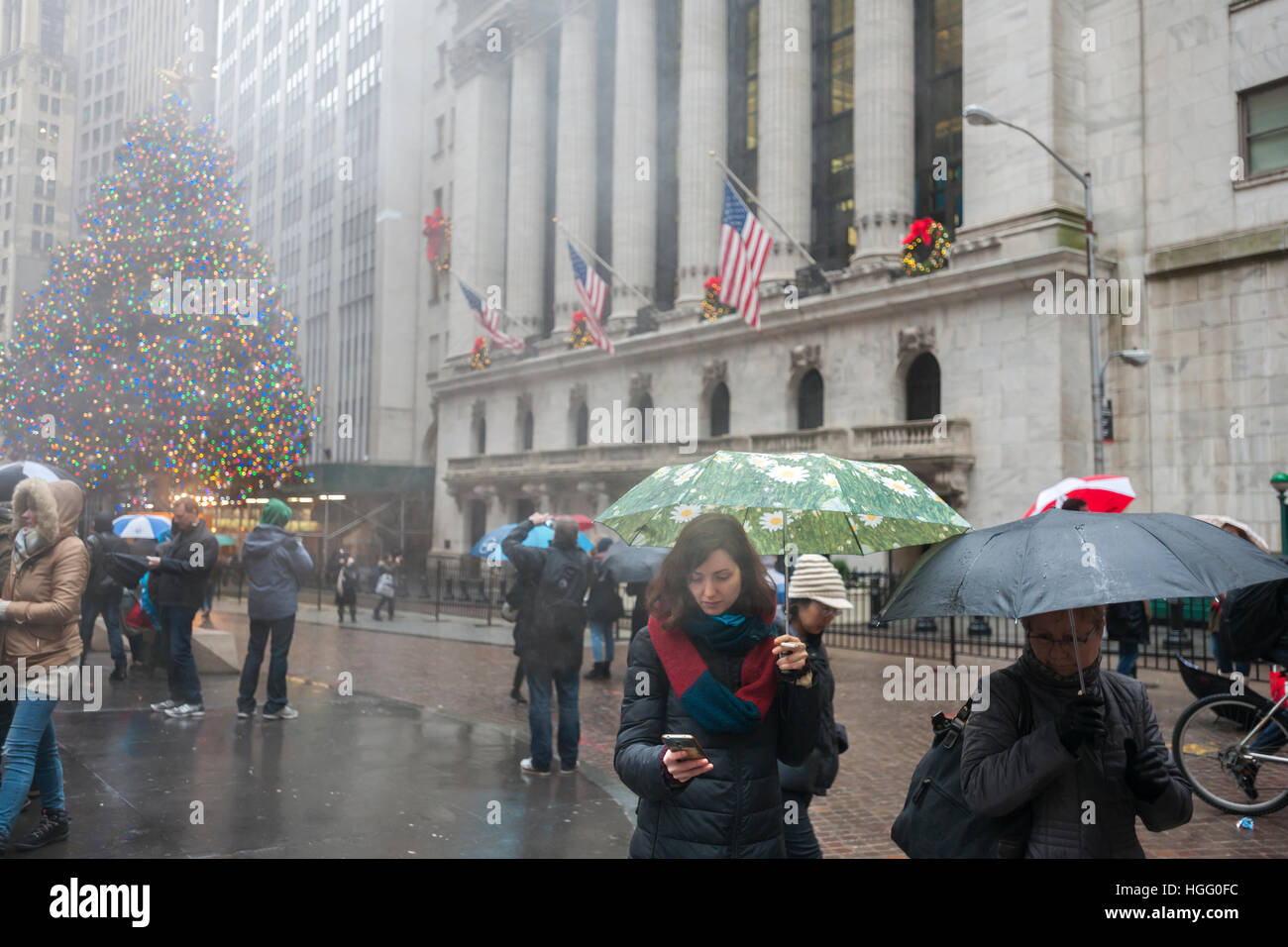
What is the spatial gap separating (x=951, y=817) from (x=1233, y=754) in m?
5.35

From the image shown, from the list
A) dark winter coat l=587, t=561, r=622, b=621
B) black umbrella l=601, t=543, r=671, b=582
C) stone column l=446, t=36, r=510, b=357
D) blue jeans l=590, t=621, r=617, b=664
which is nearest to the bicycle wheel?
black umbrella l=601, t=543, r=671, b=582

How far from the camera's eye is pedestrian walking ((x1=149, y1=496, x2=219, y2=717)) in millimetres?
10078

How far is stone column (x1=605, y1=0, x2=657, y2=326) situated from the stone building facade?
0.38 ft

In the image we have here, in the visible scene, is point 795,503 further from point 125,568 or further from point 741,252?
point 741,252

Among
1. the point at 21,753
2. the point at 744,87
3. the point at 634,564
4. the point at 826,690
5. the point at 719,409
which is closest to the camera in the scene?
the point at 826,690

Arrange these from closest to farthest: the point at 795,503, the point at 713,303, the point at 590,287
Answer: the point at 795,503 → the point at 590,287 → the point at 713,303

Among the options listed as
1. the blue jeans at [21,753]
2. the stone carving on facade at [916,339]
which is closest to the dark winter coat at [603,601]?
the blue jeans at [21,753]

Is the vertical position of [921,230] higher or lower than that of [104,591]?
higher

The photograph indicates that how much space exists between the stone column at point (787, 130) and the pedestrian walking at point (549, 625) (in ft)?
81.3

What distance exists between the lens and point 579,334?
129 feet

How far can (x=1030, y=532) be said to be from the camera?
120 inches

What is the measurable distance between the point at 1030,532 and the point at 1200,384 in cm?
2244

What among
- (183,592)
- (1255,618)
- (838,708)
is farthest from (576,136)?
(1255,618)

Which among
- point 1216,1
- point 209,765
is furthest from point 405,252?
point 209,765
